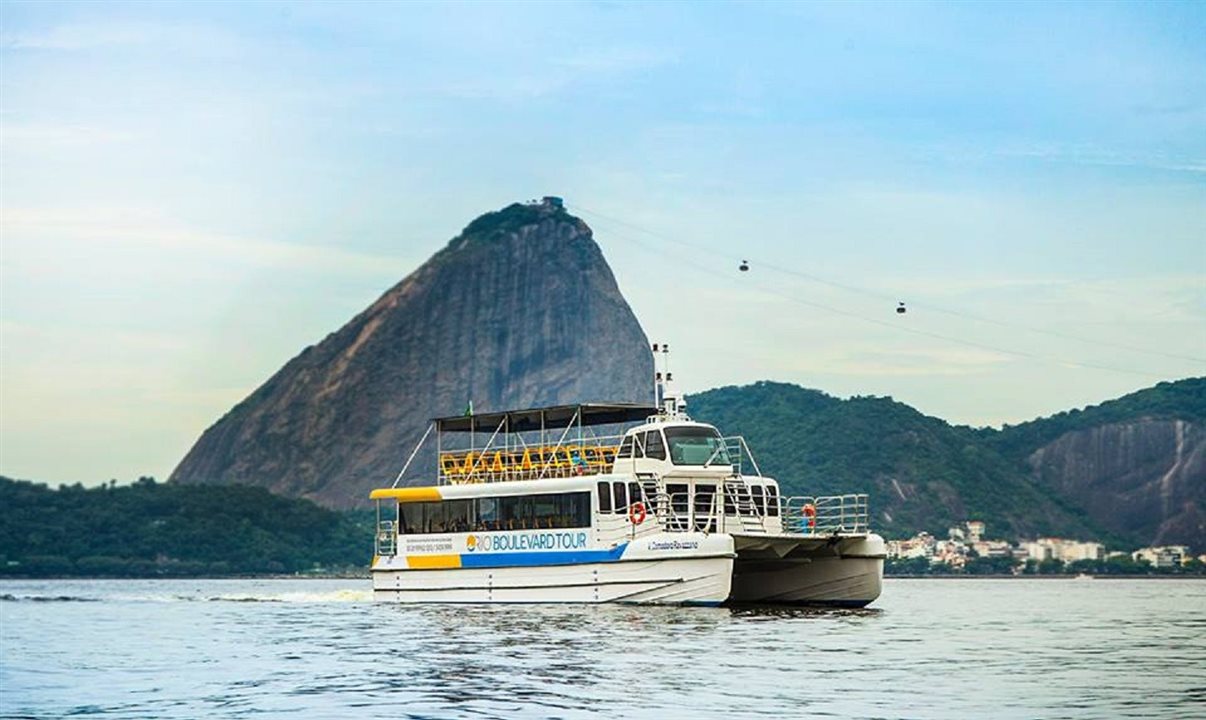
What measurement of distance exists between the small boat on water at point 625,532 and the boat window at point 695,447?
1.5 inches

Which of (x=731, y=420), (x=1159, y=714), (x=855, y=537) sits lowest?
(x=1159, y=714)

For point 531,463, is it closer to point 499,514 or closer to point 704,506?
point 499,514

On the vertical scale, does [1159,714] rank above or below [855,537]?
below

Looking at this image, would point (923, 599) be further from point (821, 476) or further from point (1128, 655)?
point (821, 476)

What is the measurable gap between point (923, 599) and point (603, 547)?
72.2 feet

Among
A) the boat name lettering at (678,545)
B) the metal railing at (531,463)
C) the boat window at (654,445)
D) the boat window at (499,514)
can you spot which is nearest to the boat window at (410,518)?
the boat window at (499,514)

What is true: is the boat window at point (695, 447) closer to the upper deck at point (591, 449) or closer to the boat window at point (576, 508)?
the upper deck at point (591, 449)

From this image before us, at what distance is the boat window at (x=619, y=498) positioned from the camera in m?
47.0

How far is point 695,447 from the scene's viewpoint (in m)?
48.2

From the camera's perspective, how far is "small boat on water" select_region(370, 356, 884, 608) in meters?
45.2

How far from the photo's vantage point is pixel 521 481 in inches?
1959

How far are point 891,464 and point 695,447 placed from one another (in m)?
141

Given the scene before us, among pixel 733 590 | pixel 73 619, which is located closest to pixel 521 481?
pixel 733 590

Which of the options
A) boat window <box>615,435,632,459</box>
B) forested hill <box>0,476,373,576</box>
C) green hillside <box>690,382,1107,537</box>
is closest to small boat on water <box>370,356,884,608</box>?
boat window <box>615,435,632,459</box>
